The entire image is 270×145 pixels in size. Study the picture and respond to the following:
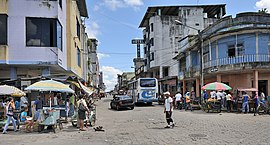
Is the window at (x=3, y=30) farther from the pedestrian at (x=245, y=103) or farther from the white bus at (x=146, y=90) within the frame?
the pedestrian at (x=245, y=103)

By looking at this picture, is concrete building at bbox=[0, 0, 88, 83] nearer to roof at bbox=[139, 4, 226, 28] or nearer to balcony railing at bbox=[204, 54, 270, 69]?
balcony railing at bbox=[204, 54, 270, 69]

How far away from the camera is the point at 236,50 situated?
26.3m

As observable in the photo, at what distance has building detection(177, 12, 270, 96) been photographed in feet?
80.8

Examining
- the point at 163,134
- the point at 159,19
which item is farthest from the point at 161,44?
the point at 163,134

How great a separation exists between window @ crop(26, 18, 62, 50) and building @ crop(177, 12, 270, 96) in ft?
44.0

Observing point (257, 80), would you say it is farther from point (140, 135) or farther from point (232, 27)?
point (140, 135)

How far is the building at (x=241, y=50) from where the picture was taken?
24.6 m

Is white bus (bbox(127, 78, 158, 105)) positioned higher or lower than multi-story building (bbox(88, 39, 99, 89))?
lower

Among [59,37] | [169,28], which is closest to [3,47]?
[59,37]

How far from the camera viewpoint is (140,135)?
457 inches

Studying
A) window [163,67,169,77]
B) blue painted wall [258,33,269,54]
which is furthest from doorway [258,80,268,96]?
→ window [163,67,169,77]

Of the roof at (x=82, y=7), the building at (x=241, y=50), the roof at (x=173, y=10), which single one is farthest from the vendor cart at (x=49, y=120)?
the roof at (x=173, y=10)

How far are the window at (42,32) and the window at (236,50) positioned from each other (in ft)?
54.4

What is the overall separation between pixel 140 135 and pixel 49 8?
43.7 ft
